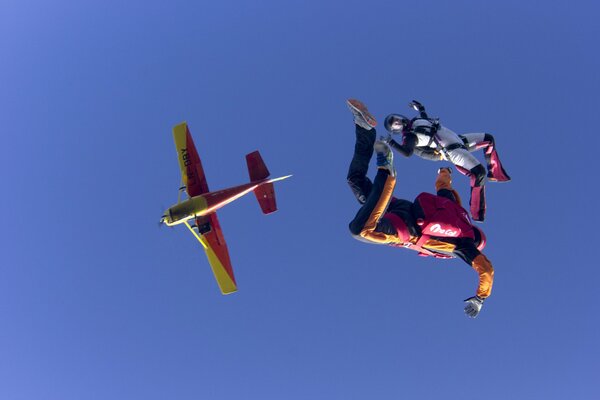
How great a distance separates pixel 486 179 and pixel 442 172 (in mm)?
976

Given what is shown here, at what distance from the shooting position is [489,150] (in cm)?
1164

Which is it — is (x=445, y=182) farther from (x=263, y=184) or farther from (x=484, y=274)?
(x=263, y=184)

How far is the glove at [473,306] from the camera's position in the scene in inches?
391

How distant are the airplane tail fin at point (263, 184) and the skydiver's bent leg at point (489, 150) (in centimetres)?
1079

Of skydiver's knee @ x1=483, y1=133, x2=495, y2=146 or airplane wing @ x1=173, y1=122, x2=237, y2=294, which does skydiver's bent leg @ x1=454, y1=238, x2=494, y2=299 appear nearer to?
skydiver's knee @ x1=483, y1=133, x2=495, y2=146

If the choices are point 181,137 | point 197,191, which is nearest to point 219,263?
point 197,191

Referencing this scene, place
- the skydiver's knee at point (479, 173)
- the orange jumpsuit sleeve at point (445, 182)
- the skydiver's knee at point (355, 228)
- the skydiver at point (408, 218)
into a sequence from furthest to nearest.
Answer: the orange jumpsuit sleeve at point (445, 182) → the skydiver's knee at point (479, 173) → the skydiver at point (408, 218) → the skydiver's knee at point (355, 228)

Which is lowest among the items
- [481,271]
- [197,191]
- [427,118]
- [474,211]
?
[481,271]

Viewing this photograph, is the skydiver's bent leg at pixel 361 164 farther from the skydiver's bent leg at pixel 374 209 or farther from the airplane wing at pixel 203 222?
the airplane wing at pixel 203 222

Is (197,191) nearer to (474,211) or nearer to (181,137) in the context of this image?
(181,137)

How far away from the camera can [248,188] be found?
20734 mm

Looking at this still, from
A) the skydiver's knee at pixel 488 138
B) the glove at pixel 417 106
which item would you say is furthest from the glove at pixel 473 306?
the glove at pixel 417 106

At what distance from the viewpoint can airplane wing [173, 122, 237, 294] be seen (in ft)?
65.8

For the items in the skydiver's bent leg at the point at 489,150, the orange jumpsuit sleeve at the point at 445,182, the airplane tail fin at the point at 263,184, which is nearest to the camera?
the orange jumpsuit sleeve at the point at 445,182
